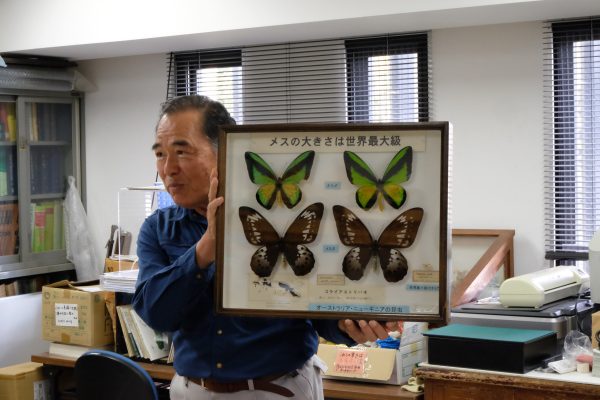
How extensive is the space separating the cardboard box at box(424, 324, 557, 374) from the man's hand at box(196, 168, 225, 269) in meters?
1.34

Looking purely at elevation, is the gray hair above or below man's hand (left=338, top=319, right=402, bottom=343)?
above

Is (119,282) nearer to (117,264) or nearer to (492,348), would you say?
(117,264)

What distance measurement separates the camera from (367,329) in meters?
1.57

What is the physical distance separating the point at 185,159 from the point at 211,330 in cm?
37

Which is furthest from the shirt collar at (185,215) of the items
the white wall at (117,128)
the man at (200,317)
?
the white wall at (117,128)

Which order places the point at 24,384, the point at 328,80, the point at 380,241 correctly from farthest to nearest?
the point at 328,80
the point at 24,384
the point at 380,241

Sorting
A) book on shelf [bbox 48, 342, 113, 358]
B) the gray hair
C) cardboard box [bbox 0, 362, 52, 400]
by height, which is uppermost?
the gray hair

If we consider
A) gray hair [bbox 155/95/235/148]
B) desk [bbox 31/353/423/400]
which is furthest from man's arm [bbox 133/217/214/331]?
desk [bbox 31/353/423/400]

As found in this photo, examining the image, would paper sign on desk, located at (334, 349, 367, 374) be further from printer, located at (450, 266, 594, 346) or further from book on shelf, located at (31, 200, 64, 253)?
book on shelf, located at (31, 200, 64, 253)

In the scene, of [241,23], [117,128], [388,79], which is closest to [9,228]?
[117,128]

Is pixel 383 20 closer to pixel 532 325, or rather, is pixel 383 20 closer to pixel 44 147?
pixel 532 325

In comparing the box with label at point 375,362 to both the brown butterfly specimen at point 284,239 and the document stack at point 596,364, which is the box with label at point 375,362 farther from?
the brown butterfly specimen at point 284,239

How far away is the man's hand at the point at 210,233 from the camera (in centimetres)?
158

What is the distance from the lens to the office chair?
2314 mm
